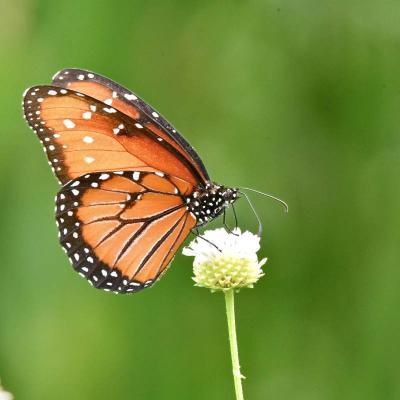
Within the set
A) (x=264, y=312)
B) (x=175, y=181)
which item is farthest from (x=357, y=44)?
(x=175, y=181)

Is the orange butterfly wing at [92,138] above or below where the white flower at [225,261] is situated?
above

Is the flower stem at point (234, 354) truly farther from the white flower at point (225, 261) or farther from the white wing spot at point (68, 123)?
the white wing spot at point (68, 123)

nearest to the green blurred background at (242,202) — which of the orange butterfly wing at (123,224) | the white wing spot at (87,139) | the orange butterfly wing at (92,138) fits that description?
the orange butterfly wing at (123,224)

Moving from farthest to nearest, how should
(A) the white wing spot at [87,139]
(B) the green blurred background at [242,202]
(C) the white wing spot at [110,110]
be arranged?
(B) the green blurred background at [242,202]
(A) the white wing spot at [87,139]
(C) the white wing spot at [110,110]

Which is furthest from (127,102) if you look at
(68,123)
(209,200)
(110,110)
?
(209,200)

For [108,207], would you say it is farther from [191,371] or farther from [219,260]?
[191,371]

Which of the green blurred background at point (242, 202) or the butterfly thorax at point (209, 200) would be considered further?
the green blurred background at point (242, 202)

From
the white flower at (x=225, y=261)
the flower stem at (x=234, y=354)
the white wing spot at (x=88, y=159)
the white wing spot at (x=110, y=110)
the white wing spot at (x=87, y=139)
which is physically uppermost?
the white wing spot at (x=110, y=110)
